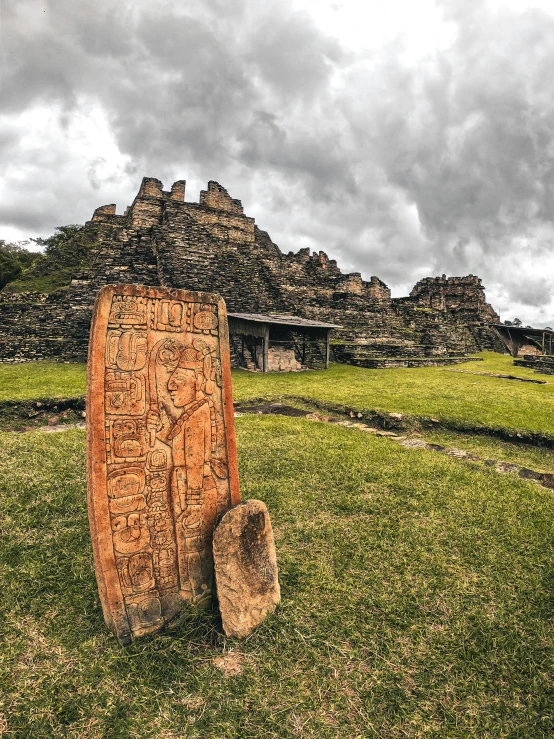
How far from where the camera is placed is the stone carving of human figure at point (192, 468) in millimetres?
2498

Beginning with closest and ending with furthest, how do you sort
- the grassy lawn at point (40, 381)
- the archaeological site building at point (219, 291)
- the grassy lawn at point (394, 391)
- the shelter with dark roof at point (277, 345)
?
the grassy lawn at point (394, 391)
the grassy lawn at point (40, 381)
the shelter with dark roof at point (277, 345)
the archaeological site building at point (219, 291)

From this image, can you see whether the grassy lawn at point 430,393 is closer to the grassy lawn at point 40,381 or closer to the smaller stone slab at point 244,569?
the grassy lawn at point 40,381

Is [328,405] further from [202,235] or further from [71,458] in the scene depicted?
[202,235]

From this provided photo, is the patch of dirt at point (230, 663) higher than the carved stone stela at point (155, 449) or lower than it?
lower

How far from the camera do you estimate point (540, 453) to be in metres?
6.30

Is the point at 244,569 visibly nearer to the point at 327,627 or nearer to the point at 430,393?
the point at 327,627

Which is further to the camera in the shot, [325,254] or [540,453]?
[325,254]

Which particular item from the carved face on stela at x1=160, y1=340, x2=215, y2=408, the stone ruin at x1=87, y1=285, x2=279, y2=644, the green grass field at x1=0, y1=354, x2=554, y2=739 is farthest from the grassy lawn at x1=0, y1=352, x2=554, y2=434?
the carved face on stela at x1=160, y1=340, x2=215, y2=408

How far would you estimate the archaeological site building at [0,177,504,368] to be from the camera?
16156mm

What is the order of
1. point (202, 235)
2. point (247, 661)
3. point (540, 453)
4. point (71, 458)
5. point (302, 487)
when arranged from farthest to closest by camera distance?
point (202, 235) < point (540, 453) < point (71, 458) < point (302, 487) < point (247, 661)

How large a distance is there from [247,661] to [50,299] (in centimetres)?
1854

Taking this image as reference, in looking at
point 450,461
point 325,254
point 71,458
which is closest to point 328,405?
point 450,461

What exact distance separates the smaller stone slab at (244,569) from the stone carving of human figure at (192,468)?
0.16 m

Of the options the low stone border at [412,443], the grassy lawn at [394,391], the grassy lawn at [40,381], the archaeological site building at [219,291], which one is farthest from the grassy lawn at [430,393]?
the grassy lawn at [40,381]
